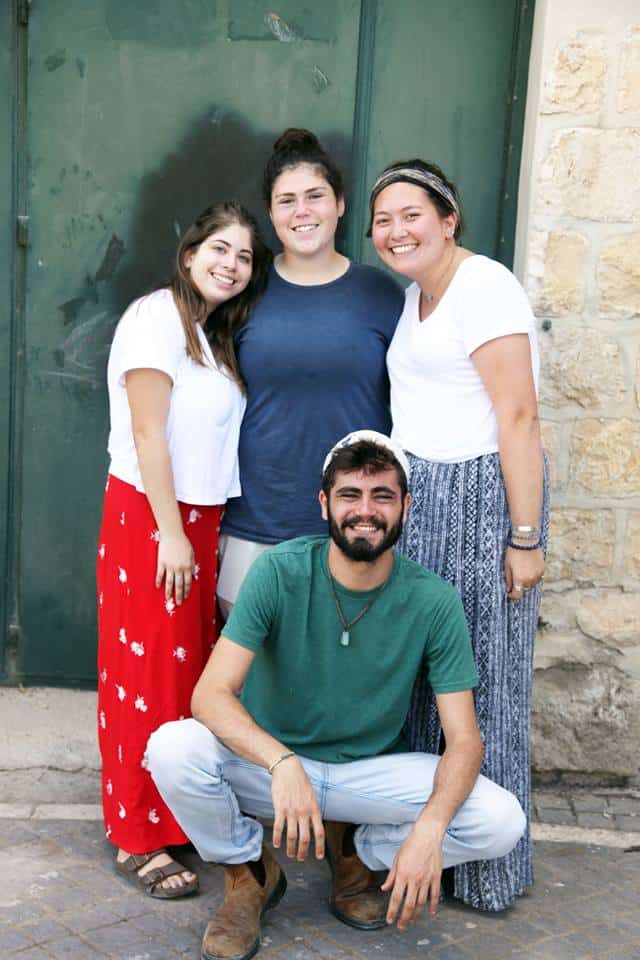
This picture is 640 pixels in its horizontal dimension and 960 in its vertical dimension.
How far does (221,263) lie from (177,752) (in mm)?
1317

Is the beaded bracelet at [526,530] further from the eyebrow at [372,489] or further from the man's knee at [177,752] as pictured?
the man's knee at [177,752]

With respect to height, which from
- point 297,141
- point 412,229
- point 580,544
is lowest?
point 580,544

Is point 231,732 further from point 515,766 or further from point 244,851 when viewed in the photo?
point 515,766

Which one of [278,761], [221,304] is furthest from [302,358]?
[278,761]

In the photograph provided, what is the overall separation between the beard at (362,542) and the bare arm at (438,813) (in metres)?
0.42

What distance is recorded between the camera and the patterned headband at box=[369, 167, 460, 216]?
3250 mm

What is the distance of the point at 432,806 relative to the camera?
3.01 metres

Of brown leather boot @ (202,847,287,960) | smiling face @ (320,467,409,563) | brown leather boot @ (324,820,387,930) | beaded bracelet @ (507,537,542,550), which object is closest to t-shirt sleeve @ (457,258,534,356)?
smiling face @ (320,467,409,563)

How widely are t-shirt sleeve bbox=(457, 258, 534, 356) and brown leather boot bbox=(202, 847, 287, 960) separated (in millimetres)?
1495

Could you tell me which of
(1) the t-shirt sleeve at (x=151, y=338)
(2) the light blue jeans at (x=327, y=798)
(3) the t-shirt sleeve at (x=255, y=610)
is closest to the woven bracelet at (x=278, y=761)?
(2) the light blue jeans at (x=327, y=798)

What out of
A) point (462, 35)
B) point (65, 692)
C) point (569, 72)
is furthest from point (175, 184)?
point (65, 692)

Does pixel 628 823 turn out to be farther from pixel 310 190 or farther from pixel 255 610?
pixel 310 190

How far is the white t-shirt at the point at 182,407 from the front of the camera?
10.8 ft

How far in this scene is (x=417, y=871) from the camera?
293 cm
